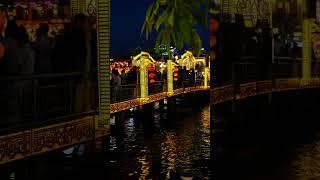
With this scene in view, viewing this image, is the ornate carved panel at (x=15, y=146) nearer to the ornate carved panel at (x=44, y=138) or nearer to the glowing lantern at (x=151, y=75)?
the ornate carved panel at (x=44, y=138)

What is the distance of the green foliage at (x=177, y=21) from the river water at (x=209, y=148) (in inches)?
170

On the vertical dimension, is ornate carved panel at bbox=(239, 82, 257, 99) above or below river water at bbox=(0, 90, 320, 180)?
above

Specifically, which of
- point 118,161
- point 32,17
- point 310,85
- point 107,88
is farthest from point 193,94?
point 32,17

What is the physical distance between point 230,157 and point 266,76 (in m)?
5.16

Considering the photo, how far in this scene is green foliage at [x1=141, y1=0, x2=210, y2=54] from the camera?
4.51 meters

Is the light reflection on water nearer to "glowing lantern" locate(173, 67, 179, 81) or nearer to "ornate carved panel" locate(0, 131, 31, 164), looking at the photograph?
"glowing lantern" locate(173, 67, 179, 81)

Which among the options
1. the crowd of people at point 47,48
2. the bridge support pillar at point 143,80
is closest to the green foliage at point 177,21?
the crowd of people at point 47,48

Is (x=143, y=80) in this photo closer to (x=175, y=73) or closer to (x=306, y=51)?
(x=175, y=73)

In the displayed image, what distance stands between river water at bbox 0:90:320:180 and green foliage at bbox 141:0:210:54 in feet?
14.2

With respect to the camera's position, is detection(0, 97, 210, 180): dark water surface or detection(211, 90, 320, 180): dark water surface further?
detection(211, 90, 320, 180): dark water surface

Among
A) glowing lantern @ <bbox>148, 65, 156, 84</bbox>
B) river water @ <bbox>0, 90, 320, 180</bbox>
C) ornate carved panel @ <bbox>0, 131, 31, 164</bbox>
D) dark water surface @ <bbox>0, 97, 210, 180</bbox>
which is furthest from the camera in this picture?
glowing lantern @ <bbox>148, 65, 156, 84</bbox>

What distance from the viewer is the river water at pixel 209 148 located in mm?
9586

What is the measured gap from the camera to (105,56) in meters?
10.1

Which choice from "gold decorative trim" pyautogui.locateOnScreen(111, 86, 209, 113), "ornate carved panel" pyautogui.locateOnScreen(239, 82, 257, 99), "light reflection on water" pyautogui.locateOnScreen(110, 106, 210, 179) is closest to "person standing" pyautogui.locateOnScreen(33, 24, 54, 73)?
"light reflection on water" pyautogui.locateOnScreen(110, 106, 210, 179)
